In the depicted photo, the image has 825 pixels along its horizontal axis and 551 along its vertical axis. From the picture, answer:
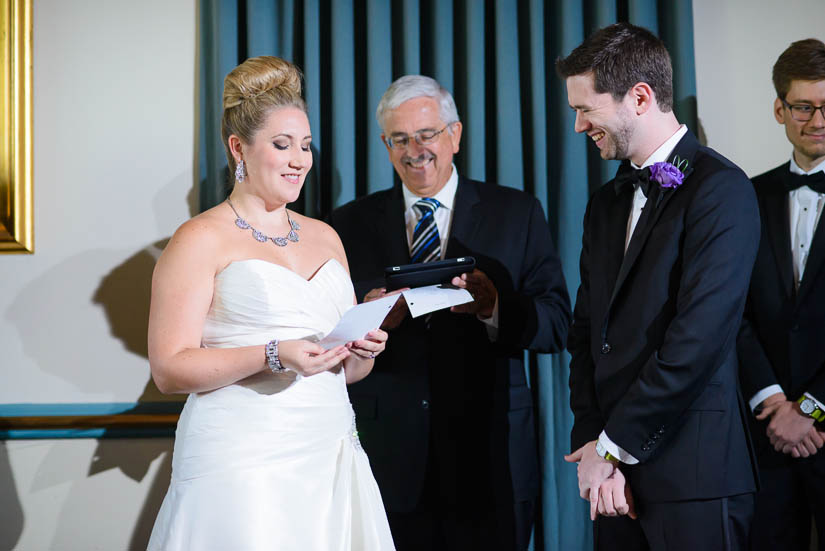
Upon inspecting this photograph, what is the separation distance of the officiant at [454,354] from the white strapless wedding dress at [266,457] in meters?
0.48

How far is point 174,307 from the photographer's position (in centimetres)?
196

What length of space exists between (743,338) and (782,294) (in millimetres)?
193

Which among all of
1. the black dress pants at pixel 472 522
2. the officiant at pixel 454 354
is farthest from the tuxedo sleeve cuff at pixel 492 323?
the black dress pants at pixel 472 522

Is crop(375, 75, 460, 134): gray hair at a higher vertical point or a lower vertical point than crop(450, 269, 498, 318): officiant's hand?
higher

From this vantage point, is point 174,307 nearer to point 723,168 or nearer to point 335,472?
point 335,472

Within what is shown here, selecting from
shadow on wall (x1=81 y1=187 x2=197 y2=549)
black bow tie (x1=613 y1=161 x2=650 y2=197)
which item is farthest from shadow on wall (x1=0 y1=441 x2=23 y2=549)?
black bow tie (x1=613 y1=161 x2=650 y2=197)

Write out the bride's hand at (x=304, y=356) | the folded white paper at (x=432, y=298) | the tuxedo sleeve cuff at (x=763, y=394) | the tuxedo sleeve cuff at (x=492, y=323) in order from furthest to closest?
the tuxedo sleeve cuff at (x=492, y=323) → the tuxedo sleeve cuff at (x=763, y=394) → the folded white paper at (x=432, y=298) → the bride's hand at (x=304, y=356)

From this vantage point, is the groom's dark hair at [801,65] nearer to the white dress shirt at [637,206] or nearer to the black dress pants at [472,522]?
the white dress shirt at [637,206]

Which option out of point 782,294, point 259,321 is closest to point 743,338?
point 782,294

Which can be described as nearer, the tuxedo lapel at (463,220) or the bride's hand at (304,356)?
the bride's hand at (304,356)

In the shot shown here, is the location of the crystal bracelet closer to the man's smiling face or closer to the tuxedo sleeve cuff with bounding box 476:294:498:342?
the tuxedo sleeve cuff with bounding box 476:294:498:342

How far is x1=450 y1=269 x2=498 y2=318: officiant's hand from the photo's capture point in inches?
98.5

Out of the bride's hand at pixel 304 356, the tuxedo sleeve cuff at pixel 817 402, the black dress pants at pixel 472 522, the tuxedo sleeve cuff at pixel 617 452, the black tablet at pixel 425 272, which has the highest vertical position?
the black tablet at pixel 425 272

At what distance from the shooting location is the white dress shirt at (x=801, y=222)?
2.51 meters
